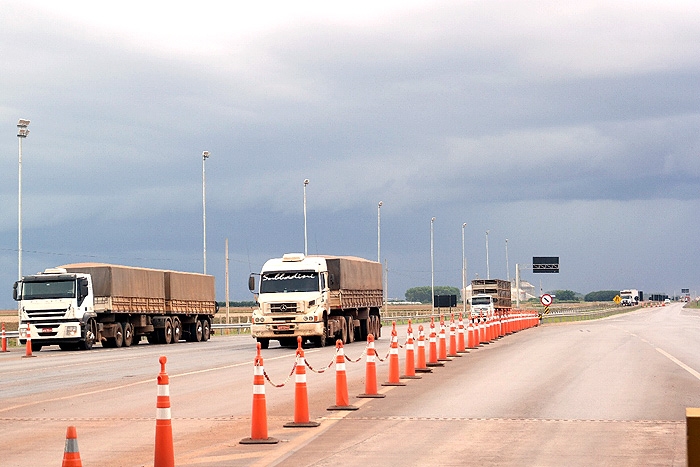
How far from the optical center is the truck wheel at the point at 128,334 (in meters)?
46.3

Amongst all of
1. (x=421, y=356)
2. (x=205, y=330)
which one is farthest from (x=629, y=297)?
(x=421, y=356)

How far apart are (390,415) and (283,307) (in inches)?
926

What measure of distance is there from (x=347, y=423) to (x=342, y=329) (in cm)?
2783

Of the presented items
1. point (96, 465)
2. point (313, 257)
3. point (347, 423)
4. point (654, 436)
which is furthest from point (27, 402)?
point (313, 257)

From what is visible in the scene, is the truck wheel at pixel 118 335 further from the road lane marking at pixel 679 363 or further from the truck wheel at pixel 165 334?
the road lane marking at pixel 679 363

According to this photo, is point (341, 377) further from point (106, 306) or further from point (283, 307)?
point (106, 306)

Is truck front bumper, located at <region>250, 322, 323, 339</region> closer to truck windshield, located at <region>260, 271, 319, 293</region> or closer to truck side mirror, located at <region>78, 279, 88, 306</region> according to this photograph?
truck windshield, located at <region>260, 271, 319, 293</region>

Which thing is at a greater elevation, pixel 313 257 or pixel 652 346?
pixel 313 257

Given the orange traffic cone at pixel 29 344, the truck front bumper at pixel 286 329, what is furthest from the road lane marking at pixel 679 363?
the orange traffic cone at pixel 29 344

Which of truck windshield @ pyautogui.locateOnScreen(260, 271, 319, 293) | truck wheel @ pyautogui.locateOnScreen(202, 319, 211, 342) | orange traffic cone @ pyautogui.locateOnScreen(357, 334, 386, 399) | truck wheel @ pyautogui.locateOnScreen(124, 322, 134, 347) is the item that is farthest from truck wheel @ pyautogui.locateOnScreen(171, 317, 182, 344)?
orange traffic cone @ pyautogui.locateOnScreen(357, 334, 386, 399)

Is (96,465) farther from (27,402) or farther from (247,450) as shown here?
(27,402)

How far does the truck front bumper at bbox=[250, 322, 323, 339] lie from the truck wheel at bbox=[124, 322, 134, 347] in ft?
28.9

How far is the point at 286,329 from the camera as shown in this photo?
39.4 metres

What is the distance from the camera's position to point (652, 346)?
3659 cm
